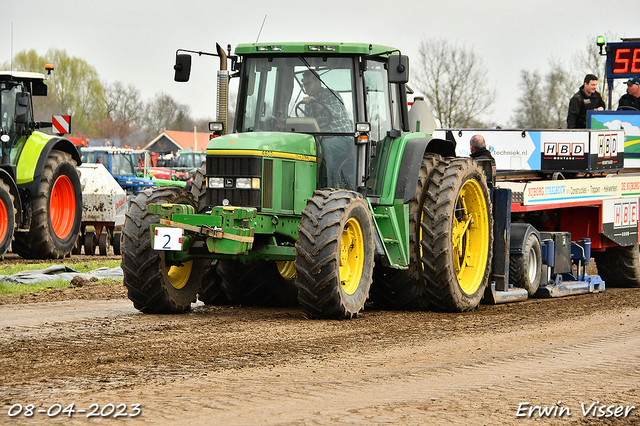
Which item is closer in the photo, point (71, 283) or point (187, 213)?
point (187, 213)

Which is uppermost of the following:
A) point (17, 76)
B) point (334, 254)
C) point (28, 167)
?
point (17, 76)

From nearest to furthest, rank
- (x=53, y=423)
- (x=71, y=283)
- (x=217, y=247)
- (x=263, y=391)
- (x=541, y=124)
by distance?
(x=53, y=423) < (x=263, y=391) < (x=217, y=247) < (x=71, y=283) < (x=541, y=124)

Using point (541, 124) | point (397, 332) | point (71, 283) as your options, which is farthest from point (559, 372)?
point (541, 124)

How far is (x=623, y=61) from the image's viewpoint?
1819cm

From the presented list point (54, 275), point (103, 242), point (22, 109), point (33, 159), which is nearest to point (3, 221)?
point (33, 159)

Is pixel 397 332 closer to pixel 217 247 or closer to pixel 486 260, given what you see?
pixel 217 247

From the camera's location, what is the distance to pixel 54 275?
12.5 meters

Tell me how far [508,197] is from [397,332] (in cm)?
358

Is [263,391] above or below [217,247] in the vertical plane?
below

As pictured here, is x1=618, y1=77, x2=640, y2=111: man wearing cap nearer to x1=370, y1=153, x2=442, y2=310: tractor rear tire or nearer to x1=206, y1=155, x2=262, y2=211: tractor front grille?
x1=370, y1=153, x2=442, y2=310: tractor rear tire

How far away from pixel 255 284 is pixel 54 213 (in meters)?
7.49

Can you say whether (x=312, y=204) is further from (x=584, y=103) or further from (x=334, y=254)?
(x=584, y=103)

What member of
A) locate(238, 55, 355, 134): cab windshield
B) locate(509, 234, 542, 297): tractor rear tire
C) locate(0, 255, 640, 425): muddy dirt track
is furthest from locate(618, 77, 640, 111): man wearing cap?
locate(238, 55, 355, 134): cab windshield

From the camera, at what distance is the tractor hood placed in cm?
853
